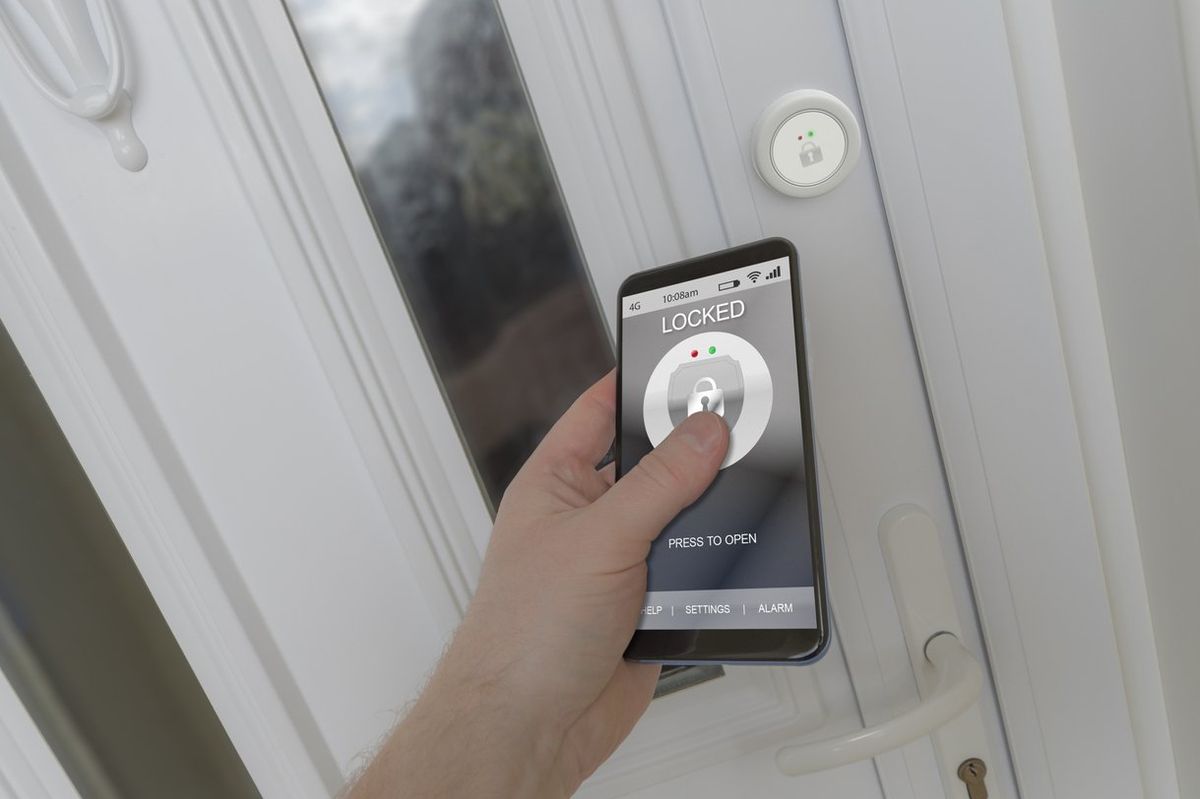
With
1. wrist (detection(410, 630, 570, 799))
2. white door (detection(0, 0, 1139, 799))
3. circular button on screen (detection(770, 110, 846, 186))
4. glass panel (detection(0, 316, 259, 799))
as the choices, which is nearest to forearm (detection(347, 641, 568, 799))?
wrist (detection(410, 630, 570, 799))

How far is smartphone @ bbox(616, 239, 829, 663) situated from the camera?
437mm

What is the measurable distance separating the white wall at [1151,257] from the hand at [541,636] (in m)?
0.26

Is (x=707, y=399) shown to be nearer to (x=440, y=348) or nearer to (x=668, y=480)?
(x=668, y=480)

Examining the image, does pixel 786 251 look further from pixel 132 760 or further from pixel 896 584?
pixel 132 760

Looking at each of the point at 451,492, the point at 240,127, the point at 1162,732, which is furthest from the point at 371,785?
the point at 1162,732

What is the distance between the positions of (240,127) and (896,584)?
1.74 feet

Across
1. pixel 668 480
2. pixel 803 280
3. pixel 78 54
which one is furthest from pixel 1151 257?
pixel 78 54

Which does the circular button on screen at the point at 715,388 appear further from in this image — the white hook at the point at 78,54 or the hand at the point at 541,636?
the white hook at the point at 78,54

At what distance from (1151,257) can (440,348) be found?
1.44 ft

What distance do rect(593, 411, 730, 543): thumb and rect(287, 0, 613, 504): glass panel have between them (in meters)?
0.11

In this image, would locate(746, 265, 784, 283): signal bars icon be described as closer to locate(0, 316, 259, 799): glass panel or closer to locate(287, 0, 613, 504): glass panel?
locate(287, 0, 613, 504): glass panel

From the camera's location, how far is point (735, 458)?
0.46 metres

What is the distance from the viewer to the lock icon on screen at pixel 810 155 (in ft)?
1.54

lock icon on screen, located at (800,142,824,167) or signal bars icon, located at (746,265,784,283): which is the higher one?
lock icon on screen, located at (800,142,824,167)
